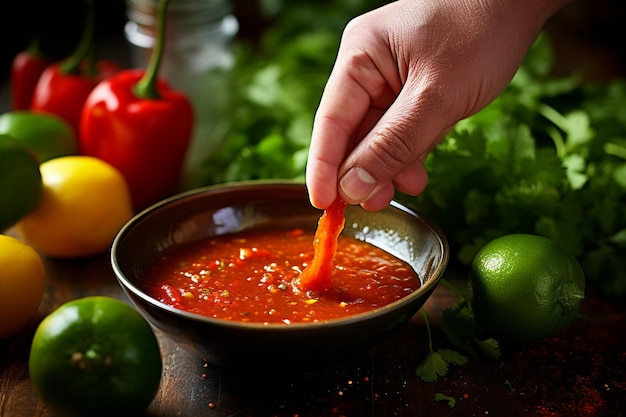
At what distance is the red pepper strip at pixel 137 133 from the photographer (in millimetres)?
2523

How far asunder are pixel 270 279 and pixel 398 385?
0.36 metres

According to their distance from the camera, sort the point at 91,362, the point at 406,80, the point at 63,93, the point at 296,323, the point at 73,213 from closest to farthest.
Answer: the point at 91,362, the point at 296,323, the point at 406,80, the point at 73,213, the point at 63,93

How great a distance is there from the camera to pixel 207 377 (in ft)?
5.35

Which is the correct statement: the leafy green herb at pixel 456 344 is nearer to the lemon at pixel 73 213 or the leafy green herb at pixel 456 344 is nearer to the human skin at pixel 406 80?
the human skin at pixel 406 80

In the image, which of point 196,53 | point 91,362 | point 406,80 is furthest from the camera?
point 196,53

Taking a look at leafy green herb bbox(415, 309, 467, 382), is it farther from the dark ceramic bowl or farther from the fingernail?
the fingernail

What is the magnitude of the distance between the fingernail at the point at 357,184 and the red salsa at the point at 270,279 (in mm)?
207

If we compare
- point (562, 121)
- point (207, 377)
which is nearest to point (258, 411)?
point (207, 377)

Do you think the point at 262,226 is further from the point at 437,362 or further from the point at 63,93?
the point at 63,93

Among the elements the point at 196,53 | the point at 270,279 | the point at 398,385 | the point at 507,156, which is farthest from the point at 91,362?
the point at 196,53

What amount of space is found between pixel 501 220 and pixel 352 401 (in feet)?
2.39

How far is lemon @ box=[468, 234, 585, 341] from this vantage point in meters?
1.64

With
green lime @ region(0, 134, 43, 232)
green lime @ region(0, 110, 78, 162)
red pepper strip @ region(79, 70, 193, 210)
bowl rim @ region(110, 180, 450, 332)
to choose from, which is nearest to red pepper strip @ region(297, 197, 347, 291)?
bowl rim @ region(110, 180, 450, 332)

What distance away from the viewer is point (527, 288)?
5.37ft
